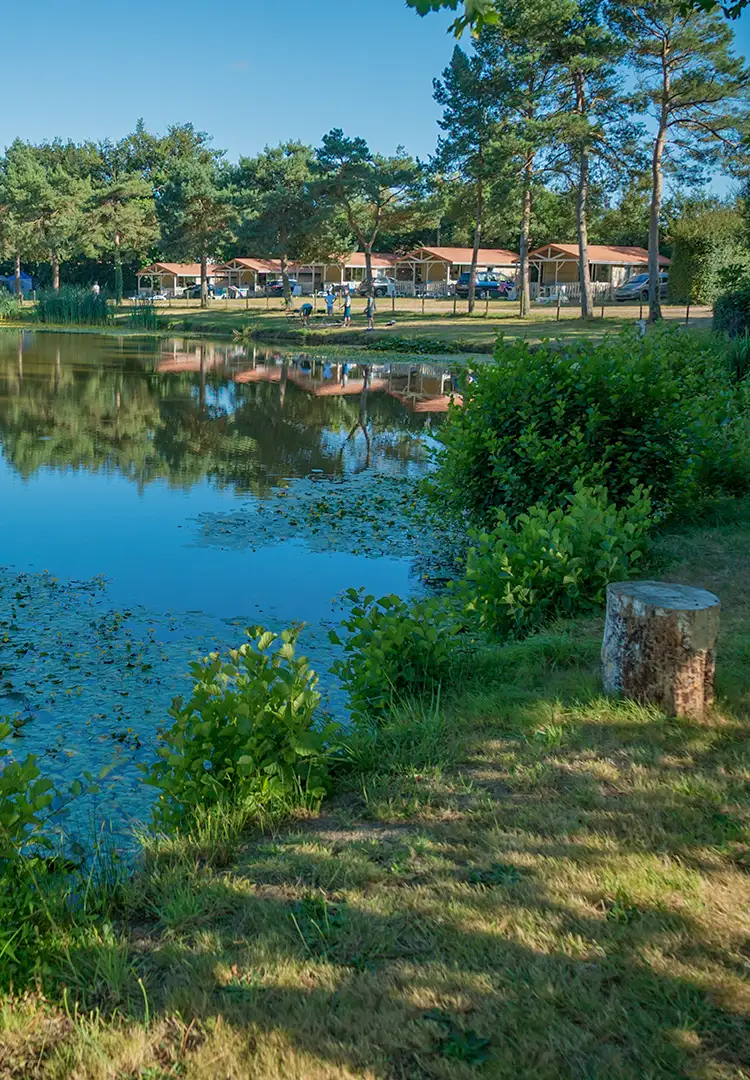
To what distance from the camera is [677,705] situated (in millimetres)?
4824

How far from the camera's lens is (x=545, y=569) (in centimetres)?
656

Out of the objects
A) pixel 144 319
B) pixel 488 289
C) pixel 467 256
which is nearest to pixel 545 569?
pixel 144 319

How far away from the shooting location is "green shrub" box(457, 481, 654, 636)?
6.50 m

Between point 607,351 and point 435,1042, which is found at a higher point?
point 607,351

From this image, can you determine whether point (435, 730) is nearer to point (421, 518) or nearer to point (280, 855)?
point (280, 855)

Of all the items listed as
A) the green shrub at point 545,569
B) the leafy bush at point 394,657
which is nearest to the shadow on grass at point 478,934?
the leafy bush at point 394,657

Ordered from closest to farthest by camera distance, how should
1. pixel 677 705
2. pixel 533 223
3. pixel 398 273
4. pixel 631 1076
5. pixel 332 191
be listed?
pixel 631 1076
pixel 677 705
pixel 332 191
pixel 533 223
pixel 398 273

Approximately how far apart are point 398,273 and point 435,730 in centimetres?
8684

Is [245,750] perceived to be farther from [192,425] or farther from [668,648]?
[192,425]

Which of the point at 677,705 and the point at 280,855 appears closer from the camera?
the point at 280,855

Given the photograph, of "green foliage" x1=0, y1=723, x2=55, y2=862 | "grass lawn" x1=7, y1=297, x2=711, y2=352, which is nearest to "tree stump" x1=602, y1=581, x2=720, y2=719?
"green foliage" x1=0, y1=723, x2=55, y2=862

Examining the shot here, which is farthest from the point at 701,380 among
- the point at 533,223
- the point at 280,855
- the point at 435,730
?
the point at 533,223

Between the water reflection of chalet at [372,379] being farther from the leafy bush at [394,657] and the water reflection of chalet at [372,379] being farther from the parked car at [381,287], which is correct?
the parked car at [381,287]

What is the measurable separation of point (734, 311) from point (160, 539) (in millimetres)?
18498
